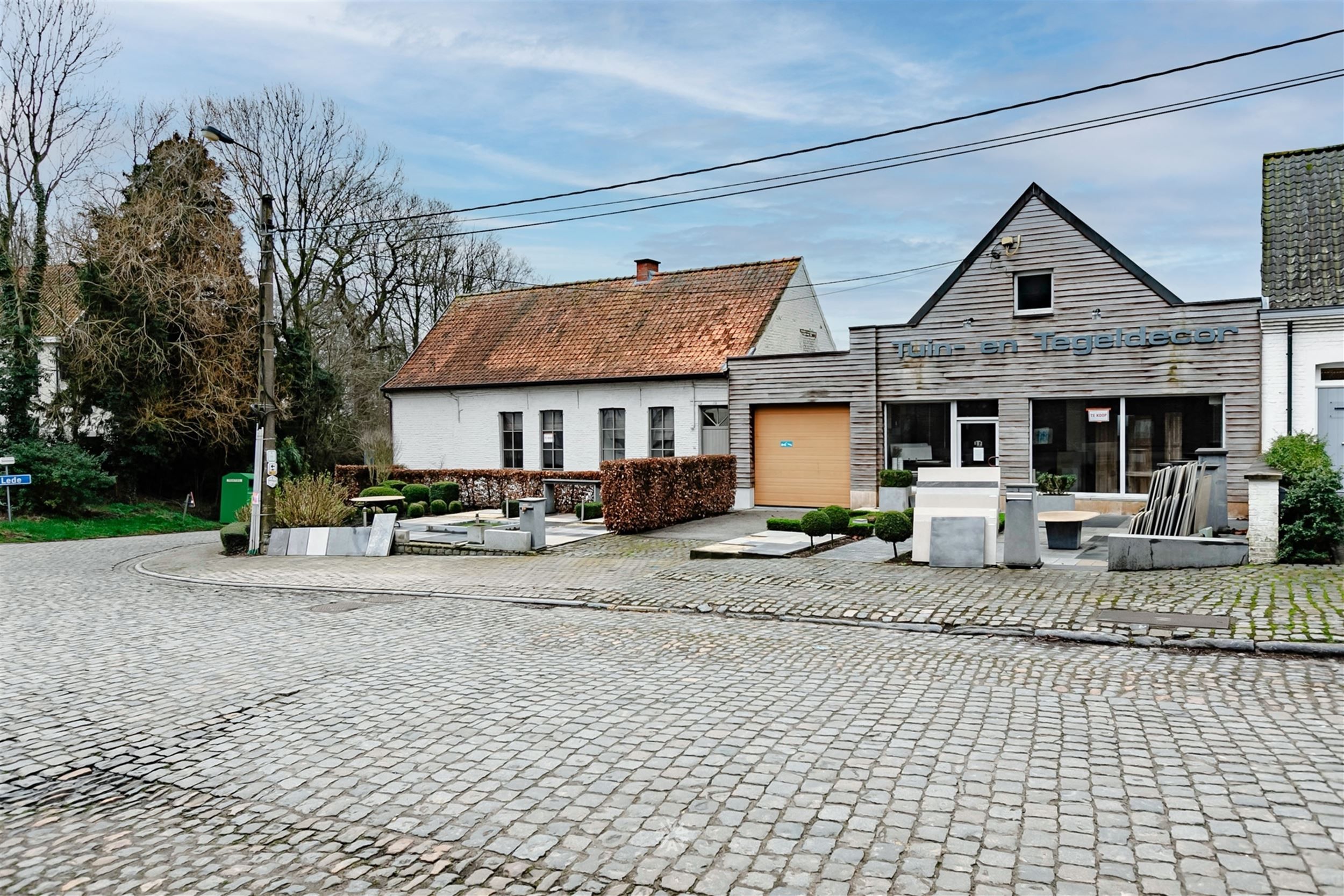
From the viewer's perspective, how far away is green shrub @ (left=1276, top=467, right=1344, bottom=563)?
11.2 metres

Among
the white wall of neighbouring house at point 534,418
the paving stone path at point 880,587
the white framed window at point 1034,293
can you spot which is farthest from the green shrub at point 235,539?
the white framed window at point 1034,293

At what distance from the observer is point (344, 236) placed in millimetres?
34156

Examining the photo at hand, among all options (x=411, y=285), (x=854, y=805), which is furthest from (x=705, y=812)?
(x=411, y=285)

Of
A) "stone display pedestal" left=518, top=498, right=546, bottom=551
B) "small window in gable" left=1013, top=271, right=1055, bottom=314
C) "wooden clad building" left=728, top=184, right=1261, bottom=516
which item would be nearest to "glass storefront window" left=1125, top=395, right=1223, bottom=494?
"wooden clad building" left=728, top=184, right=1261, bottom=516

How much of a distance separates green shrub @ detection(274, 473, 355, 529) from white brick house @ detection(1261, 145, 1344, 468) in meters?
17.9

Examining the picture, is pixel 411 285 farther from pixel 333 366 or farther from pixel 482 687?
pixel 482 687

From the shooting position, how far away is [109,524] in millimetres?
25156

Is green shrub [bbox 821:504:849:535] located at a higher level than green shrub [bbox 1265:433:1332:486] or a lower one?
lower

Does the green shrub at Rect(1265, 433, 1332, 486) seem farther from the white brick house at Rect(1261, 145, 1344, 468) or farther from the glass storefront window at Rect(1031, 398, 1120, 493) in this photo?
the glass storefront window at Rect(1031, 398, 1120, 493)

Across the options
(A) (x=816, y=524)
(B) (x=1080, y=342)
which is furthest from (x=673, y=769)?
(B) (x=1080, y=342)

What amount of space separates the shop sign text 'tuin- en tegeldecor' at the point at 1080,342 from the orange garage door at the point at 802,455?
2292mm

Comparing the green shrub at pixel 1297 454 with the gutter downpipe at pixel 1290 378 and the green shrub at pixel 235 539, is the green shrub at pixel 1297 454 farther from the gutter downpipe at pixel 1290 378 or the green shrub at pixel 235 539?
the green shrub at pixel 235 539

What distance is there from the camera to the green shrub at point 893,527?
13.1 meters

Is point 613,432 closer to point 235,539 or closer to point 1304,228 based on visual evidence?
point 235,539
